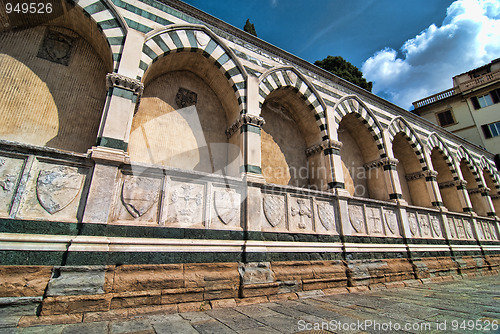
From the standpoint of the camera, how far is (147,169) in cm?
408

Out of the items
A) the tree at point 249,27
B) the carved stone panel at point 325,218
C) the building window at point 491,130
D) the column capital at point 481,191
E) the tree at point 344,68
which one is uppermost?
the tree at point 344,68

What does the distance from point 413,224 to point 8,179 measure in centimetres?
935

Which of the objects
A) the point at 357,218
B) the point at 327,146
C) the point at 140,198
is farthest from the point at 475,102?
the point at 140,198

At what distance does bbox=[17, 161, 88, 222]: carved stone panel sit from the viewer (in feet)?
10.8

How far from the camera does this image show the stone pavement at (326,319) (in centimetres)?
261

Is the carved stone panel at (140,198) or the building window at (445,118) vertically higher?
the building window at (445,118)

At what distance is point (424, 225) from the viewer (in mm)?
7945

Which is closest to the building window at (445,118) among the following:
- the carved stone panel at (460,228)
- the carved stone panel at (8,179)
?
the carved stone panel at (460,228)

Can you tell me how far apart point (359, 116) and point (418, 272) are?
477cm

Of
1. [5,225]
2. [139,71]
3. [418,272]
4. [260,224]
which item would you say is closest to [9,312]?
[5,225]

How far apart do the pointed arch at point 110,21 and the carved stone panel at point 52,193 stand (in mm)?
2161

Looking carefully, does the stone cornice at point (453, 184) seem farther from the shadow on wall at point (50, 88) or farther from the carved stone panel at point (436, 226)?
the shadow on wall at point (50, 88)

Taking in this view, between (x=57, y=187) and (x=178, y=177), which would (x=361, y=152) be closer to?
(x=178, y=177)

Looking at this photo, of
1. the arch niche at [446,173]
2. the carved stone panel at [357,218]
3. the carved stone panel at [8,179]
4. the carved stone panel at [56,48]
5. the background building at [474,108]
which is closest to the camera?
the carved stone panel at [8,179]
